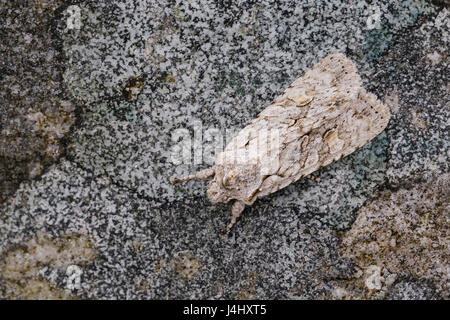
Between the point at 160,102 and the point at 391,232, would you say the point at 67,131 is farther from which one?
the point at 391,232

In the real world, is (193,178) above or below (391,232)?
above

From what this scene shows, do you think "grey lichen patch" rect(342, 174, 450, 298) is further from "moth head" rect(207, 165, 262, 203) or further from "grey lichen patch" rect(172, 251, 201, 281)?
"grey lichen patch" rect(172, 251, 201, 281)

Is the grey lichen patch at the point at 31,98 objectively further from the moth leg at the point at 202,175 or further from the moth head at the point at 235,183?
the moth head at the point at 235,183

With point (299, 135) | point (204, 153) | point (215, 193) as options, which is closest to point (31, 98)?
point (204, 153)

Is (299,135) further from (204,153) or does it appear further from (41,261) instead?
(41,261)

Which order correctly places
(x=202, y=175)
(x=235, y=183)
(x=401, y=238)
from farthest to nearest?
(x=401, y=238) → (x=202, y=175) → (x=235, y=183)

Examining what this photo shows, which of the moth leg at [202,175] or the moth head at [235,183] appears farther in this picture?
the moth leg at [202,175]

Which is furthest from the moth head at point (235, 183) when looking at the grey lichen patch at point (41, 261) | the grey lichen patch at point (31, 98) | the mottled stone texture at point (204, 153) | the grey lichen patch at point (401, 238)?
the grey lichen patch at point (31, 98)

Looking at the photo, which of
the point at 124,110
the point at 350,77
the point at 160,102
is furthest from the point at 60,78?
the point at 350,77
